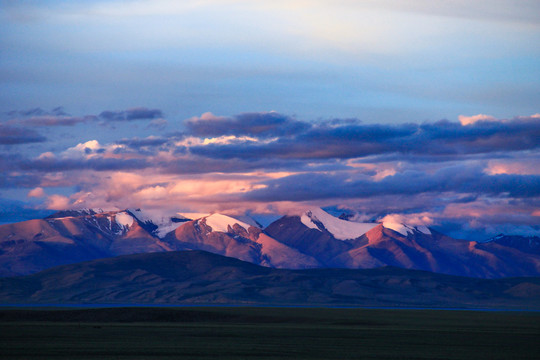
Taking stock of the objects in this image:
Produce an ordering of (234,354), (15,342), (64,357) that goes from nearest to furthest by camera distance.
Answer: (64,357) < (234,354) < (15,342)

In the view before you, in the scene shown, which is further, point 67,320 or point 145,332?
point 67,320

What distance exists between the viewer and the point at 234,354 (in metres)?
87.6

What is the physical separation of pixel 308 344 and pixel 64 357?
33.2 m

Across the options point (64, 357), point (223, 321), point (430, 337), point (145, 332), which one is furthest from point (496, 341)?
point (223, 321)

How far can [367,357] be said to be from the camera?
3378 inches

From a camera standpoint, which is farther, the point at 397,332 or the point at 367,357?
the point at 397,332

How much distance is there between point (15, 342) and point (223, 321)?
79420mm

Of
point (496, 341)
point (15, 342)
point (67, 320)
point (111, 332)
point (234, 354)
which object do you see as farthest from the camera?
point (67, 320)

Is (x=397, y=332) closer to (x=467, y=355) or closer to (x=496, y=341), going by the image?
(x=496, y=341)

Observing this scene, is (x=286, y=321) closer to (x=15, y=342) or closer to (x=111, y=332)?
(x=111, y=332)

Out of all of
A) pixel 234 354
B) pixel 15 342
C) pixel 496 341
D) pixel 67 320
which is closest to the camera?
pixel 234 354

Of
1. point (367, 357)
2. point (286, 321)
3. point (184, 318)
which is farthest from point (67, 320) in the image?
point (367, 357)

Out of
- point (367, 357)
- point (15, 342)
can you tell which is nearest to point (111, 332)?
point (15, 342)

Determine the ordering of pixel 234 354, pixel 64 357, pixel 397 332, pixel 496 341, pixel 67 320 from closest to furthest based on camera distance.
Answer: pixel 64 357, pixel 234 354, pixel 496 341, pixel 397 332, pixel 67 320
